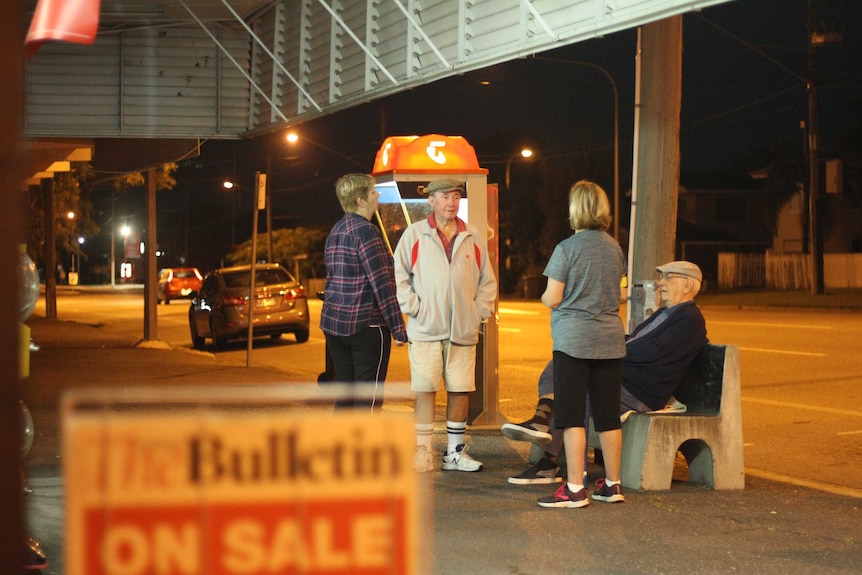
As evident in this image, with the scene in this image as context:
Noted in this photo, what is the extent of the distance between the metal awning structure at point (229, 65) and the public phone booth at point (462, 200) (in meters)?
1.04

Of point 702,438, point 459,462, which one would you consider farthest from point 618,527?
point 459,462

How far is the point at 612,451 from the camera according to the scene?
6.66 meters

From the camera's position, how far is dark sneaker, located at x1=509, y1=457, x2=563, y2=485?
729 cm

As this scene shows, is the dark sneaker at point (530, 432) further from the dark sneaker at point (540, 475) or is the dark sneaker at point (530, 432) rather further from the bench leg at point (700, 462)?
the bench leg at point (700, 462)

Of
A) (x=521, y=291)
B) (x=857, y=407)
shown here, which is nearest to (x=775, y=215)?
(x=521, y=291)

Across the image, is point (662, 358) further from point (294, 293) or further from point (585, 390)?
point (294, 293)

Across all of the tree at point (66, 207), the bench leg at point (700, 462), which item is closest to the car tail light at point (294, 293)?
the tree at point (66, 207)

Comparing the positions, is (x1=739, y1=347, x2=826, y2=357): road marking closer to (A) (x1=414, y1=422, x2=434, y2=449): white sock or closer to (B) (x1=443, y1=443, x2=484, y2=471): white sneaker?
(B) (x1=443, y1=443, x2=484, y2=471): white sneaker

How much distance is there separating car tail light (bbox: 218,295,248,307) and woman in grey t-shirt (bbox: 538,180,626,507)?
47.7 feet

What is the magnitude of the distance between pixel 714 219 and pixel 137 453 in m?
66.7

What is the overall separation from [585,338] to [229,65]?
9669 millimetres

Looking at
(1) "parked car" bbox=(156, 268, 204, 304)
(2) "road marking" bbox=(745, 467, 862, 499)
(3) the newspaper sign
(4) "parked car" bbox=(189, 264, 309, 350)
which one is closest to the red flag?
(3) the newspaper sign

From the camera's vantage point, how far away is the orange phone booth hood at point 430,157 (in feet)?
30.0

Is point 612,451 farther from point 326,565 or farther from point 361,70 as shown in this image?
point 361,70
